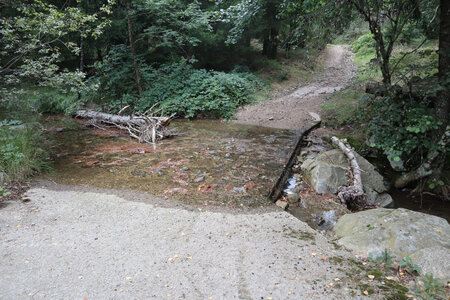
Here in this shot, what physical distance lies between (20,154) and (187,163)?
11.0ft

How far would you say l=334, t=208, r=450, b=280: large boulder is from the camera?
118 inches

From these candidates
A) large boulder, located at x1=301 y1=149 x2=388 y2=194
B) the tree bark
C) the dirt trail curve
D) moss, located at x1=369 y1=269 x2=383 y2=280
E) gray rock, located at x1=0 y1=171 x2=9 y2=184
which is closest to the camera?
moss, located at x1=369 y1=269 x2=383 y2=280

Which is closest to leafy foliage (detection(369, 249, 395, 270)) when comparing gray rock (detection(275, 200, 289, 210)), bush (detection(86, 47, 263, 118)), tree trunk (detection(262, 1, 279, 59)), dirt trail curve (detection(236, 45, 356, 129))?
gray rock (detection(275, 200, 289, 210))

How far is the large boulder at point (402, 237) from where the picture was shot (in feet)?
9.81

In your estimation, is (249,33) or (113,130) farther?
(249,33)

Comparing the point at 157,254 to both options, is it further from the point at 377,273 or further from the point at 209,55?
the point at 209,55

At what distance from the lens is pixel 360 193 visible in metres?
5.13

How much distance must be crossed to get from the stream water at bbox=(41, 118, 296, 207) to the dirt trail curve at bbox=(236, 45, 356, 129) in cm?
103

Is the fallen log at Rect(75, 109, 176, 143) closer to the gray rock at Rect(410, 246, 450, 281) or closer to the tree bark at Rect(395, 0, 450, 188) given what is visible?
the tree bark at Rect(395, 0, 450, 188)

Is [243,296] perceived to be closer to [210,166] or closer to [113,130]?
[210,166]

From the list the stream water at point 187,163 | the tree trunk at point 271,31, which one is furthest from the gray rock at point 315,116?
the tree trunk at point 271,31

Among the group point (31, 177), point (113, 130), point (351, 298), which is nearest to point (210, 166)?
point (31, 177)

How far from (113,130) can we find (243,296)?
8967mm

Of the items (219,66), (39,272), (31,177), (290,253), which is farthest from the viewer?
(219,66)
